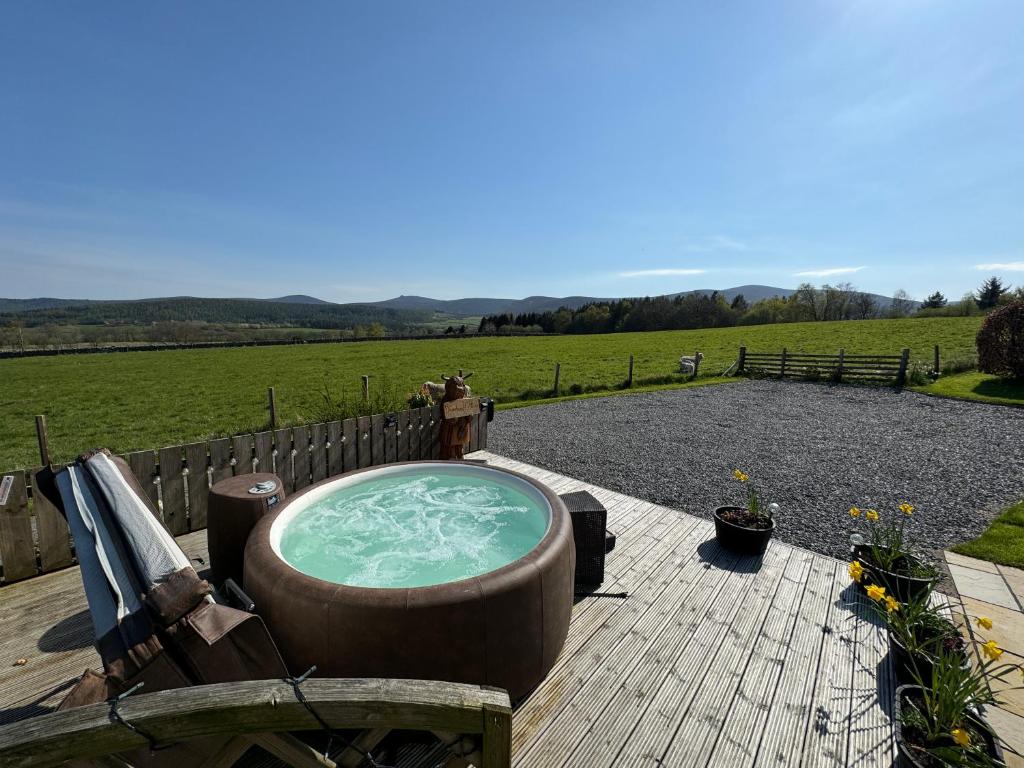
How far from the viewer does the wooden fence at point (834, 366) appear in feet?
47.2

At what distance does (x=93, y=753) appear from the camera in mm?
1072

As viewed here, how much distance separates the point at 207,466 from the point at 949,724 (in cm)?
555

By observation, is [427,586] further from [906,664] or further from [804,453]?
[804,453]

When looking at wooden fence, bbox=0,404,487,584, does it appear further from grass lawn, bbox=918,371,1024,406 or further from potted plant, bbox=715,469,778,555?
grass lawn, bbox=918,371,1024,406

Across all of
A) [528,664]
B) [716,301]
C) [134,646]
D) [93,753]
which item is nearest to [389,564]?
[528,664]

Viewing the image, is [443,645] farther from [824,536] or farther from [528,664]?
[824,536]

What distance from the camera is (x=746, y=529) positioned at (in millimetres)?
4020

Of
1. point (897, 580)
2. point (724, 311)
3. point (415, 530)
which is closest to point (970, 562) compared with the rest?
point (897, 580)

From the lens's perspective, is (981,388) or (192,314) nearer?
(981,388)

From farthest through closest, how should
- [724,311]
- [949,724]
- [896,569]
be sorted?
[724,311] < [896,569] < [949,724]

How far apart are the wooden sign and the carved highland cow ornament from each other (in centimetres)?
11

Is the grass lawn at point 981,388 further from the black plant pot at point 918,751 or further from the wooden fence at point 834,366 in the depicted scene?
the black plant pot at point 918,751

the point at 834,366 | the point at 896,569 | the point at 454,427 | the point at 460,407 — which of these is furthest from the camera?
the point at 834,366

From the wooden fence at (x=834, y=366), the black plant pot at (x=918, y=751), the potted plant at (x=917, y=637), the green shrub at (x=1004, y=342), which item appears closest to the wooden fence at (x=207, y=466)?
the potted plant at (x=917, y=637)
